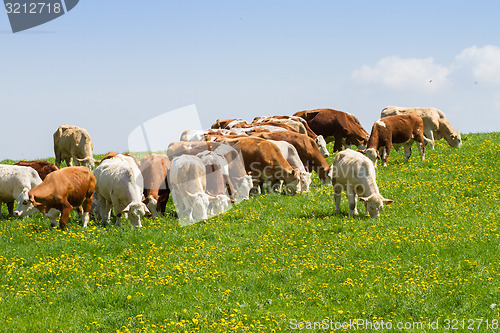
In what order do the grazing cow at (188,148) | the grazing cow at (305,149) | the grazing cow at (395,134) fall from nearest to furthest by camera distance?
1. the grazing cow at (188,148)
2. the grazing cow at (305,149)
3. the grazing cow at (395,134)

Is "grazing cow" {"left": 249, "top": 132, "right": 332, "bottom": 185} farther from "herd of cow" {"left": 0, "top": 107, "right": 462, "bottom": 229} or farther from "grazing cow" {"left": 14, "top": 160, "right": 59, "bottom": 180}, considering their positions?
"grazing cow" {"left": 14, "top": 160, "right": 59, "bottom": 180}

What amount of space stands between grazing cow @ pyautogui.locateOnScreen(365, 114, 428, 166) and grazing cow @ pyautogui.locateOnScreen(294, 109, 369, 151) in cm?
578

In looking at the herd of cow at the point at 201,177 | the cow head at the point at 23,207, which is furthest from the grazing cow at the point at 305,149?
the cow head at the point at 23,207

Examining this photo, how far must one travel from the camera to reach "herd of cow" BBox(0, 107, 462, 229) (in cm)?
1770

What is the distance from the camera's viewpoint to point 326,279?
12469 mm

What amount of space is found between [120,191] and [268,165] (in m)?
7.23

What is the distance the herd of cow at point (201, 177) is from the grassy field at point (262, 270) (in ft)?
2.31

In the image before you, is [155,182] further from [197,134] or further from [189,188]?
[197,134]

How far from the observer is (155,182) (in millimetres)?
19500

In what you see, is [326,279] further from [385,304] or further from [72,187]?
[72,187]

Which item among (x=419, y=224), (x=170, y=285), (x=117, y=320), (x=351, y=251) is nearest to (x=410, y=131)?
(x=419, y=224)

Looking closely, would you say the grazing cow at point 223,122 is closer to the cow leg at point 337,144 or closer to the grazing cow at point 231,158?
the cow leg at point 337,144

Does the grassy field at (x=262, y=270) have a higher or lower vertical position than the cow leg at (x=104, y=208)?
lower

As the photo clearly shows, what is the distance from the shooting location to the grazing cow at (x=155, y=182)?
19.0m
